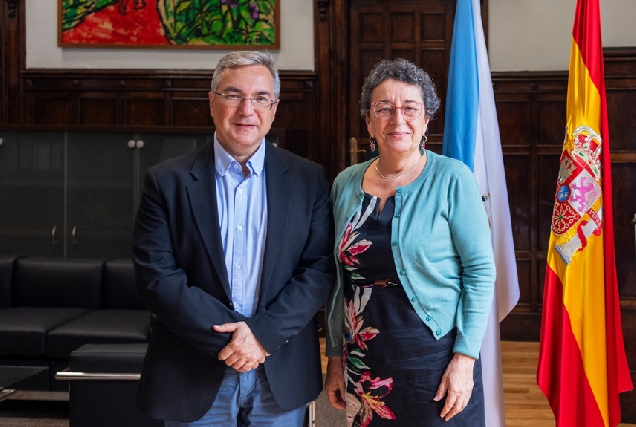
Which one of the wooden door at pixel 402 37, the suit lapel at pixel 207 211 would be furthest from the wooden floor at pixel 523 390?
the suit lapel at pixel 207 211

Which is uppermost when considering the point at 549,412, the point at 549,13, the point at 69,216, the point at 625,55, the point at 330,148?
the point at 549,13

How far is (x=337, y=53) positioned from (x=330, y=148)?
0.81 metres

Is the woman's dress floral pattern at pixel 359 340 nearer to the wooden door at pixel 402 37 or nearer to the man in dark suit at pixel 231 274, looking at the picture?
the man in dark suit at pixel 231 274

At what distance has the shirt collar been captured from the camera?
77.9 inches

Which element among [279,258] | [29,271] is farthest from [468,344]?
[29,271]

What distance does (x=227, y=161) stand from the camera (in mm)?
1979

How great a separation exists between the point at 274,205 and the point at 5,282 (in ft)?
11.8

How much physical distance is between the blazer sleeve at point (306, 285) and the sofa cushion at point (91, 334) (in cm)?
255

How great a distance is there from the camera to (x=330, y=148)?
6.49 m

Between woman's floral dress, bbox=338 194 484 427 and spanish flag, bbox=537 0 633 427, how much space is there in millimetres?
1319

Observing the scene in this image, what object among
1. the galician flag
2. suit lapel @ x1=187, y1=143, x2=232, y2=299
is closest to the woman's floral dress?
suit lapel @ x1=187, y1=143, x2=232, y2=299

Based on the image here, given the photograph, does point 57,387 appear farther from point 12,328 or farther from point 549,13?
point 549,13

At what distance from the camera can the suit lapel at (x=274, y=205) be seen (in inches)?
75.4

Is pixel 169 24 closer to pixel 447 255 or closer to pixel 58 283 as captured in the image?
pixel 58 283
